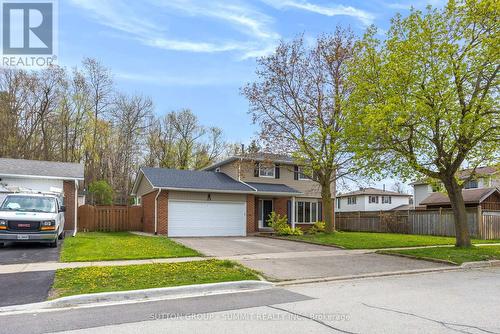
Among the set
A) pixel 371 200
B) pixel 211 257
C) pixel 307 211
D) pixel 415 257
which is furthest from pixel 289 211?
pixel 371 200

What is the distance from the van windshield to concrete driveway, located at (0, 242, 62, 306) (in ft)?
4.53

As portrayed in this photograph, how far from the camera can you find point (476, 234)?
25188 millimetres

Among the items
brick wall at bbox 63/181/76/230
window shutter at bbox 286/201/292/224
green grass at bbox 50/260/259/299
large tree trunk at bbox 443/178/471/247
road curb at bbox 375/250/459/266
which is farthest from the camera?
window shutter at bbox 286/201/292/224

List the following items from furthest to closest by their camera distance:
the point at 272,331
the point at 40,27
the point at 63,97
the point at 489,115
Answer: the point at 63,97
the point at 40,27
the point at 489,115
the point at 272,331

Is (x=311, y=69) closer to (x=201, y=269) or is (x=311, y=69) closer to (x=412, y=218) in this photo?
(x=412, y=218)

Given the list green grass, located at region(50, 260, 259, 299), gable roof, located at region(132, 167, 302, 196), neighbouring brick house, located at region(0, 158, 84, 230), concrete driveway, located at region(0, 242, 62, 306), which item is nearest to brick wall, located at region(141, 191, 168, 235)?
gable roof, located at region(132, 167, 302, 196)

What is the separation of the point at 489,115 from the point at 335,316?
1140 cm

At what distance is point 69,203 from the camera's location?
21.6 meters

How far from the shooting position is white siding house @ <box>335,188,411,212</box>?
171 feet

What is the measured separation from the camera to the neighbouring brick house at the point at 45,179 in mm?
20406

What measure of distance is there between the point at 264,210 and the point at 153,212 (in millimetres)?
7637

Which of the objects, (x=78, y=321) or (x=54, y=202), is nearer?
Answer: (x=78, y=321)

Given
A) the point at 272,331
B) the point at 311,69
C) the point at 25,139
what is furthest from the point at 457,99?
the point at 25,139

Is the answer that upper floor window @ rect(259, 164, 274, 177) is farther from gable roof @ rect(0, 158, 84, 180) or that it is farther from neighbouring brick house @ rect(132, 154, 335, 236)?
gable roof @ rect(0, 158, 84, 180)
